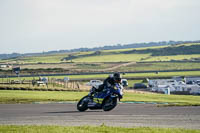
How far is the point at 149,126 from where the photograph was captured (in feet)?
48.9

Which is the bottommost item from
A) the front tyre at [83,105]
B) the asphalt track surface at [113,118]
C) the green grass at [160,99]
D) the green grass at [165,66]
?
the green grass at [160,99]

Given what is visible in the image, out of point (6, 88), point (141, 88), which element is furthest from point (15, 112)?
point (141, 88)

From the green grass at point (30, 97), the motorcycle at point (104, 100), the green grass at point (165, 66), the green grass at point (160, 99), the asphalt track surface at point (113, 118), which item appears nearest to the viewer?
the asphalt track surface at point (113, 118)

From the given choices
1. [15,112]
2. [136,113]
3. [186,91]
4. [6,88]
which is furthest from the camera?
[186,91]

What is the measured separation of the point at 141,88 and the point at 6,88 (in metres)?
35.5

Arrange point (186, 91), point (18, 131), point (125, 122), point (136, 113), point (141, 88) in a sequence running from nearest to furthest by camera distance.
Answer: point (18, 131) → point (125, 122) → point (136, 113) → point (186, 91) → point (141, 88)

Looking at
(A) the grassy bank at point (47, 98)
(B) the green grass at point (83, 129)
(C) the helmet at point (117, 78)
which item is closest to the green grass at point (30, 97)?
(A) the grassy bank at point (47, 98)

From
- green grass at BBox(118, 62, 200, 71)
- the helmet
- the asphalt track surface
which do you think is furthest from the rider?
green grass at BBox(118, 62, 200, 71)

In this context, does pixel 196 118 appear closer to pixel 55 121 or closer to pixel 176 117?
pixel 176 117

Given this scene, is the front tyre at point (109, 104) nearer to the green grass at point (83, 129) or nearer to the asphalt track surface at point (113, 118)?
the asphalt track surface at point (113, 118)

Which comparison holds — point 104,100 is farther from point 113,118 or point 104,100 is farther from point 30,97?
point 30,97

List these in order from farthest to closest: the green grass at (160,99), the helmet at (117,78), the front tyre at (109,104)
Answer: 1. the green grass at (160,99)
2. the front tyre at (109,104)
3. the helmet at (117,78)

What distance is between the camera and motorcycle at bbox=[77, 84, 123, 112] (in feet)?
62.8

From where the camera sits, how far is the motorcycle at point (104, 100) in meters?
19.2
